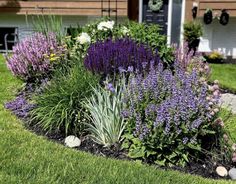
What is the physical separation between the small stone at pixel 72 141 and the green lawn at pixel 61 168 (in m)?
0.15

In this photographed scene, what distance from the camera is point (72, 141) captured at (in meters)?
4.62

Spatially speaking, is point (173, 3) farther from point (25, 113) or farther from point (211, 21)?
point (25, 113)

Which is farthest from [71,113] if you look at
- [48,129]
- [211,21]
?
[211,21]

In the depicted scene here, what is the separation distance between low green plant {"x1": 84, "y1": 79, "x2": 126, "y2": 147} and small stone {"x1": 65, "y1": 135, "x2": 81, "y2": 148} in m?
0.18

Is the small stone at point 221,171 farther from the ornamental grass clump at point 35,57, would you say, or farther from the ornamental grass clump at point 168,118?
the ornamental grass clump at point 35,57

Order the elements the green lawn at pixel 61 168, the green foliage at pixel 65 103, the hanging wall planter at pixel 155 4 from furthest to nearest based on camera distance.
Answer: the hanging wall planter at pixel 155 4 < the green foliage at pixel 65 103 < the green lawn at pixel 61 168

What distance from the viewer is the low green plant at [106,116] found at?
4.54m

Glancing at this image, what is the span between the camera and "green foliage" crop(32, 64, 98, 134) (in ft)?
15.7

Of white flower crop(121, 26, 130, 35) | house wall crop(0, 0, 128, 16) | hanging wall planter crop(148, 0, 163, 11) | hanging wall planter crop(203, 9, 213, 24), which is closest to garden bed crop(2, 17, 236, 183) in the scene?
white flower crop(121, 26, 130, 35)

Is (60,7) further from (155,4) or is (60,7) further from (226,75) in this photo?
(226,75)

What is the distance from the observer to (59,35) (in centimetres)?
685

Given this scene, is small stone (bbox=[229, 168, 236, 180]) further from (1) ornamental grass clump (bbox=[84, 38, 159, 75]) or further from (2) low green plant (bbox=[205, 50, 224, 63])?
(2) low green plant (bbox=[205, 50, 224, 63])

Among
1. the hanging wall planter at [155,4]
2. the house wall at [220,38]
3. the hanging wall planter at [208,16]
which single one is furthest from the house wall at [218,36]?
the hanging wall planter at [155,4]

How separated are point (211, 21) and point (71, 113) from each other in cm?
922
